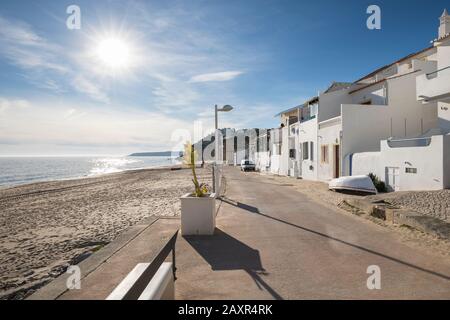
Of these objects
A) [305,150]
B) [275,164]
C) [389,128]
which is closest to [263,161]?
[275,164]

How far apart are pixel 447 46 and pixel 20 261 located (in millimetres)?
20210

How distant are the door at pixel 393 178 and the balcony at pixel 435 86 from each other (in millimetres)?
4606

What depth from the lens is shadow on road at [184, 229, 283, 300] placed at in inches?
176

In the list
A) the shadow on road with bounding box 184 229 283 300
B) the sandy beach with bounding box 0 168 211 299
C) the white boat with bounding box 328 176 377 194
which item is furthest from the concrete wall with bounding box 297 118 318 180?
the shadow on road with bounding box 184 229 283 300

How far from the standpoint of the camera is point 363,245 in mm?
5945

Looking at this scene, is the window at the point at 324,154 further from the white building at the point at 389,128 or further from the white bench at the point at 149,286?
the white bench at the point at 149,286

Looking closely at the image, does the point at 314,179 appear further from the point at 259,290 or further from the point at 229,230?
the point at 259,290

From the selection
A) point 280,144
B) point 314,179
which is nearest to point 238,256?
point 314,179

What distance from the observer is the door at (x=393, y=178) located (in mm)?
13586

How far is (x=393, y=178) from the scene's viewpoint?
13.9 meters

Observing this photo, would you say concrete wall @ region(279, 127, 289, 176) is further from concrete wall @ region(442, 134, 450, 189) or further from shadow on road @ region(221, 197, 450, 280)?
shadow on road @ region(221, 197, 450, 280)

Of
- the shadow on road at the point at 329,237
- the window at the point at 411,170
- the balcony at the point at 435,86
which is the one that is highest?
the balcony at the point at 435,86

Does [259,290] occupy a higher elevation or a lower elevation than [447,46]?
lower

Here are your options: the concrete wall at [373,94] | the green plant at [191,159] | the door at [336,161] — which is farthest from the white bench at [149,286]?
the concrete wall at [373,94]
